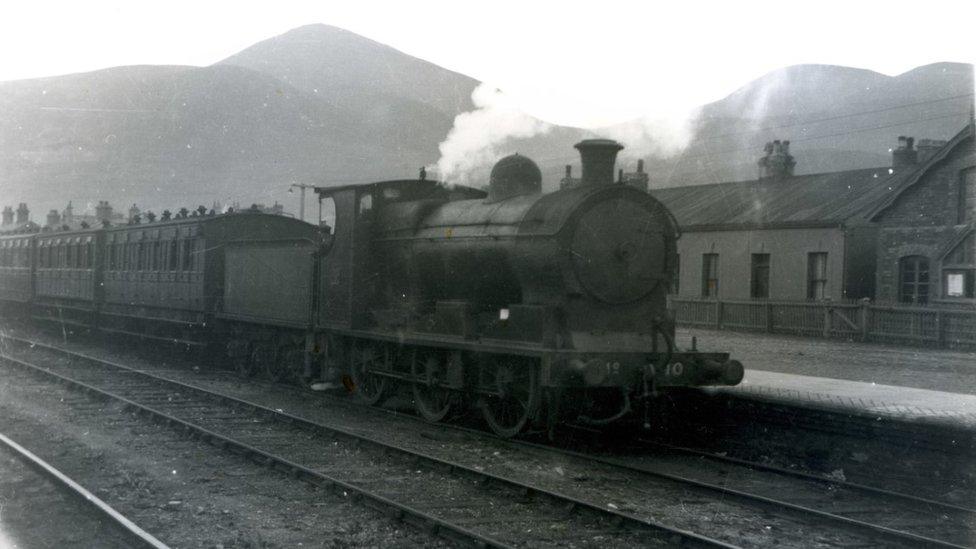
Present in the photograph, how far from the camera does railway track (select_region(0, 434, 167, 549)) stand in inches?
262

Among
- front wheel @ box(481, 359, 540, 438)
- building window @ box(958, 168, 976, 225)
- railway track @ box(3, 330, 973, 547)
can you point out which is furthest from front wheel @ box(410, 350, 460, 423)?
building window @ box(958, 168, 976, 225)

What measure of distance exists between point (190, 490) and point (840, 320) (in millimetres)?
19284

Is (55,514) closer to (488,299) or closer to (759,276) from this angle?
(488,299)

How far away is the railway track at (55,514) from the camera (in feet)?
21.8

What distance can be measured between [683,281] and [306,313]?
1866 cm

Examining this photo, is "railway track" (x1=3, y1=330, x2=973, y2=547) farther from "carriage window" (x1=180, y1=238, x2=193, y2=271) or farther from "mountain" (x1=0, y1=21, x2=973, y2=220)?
"mountain" (x1=0, y1=21, x2=973, y2=220)

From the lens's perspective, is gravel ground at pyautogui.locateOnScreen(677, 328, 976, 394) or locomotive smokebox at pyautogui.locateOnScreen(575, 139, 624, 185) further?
gravel ground at pyautogui.locateOnScreen(677, 328, 976, 394)

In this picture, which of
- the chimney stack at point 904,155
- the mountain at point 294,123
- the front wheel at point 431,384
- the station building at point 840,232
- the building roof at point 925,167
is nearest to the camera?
the front wheel at point 431,384

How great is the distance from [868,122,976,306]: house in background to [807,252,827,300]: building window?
6.11ft

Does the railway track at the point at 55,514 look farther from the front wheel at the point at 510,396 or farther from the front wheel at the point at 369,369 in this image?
the front wheel at the point at 369,369

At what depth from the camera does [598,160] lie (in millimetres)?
10391

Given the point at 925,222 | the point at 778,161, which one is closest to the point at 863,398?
the point at 925,222

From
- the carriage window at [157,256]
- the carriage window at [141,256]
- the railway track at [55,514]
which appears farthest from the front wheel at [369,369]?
the carriage window at [141,256]

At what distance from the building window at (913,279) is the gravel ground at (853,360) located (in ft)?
8.76
